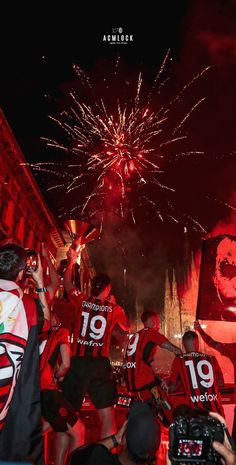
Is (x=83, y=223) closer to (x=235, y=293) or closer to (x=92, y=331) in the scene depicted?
(x=92, y=331)

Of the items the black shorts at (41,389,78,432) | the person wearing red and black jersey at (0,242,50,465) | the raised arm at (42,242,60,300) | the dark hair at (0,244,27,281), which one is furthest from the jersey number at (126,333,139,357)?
the dark hair at (0,244,27,281)

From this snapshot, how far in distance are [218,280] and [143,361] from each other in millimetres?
2411

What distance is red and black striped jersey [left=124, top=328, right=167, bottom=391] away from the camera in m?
5.40

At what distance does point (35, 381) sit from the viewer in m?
2.94

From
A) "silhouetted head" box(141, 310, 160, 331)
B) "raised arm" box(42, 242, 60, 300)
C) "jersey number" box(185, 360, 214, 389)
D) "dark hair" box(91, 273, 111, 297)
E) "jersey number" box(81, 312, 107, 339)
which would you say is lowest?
"jersey number" box(185, 360, 214, 389)

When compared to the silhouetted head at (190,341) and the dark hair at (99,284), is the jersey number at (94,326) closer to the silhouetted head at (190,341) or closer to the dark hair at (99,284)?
the dark hair at (99,284)

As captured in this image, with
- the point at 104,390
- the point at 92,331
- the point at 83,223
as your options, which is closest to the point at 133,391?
the point at 104,390

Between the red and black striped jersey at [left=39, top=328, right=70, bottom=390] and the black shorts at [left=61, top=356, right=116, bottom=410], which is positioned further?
the black shorts at [left=61, top=356, right=116, bottom=410]

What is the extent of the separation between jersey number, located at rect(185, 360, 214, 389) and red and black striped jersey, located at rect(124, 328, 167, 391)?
0.56 metres

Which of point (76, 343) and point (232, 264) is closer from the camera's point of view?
point (76, 343)

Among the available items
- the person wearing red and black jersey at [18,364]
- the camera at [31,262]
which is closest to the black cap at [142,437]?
the person wearing red and black jersey at [18,364]

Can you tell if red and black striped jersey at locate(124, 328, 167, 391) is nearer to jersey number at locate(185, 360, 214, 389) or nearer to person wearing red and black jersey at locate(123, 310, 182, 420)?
person wearing red and black jersey at locate(123, 310, 182, 420)

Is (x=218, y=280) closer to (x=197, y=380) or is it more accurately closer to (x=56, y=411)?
(x=197, y=380)

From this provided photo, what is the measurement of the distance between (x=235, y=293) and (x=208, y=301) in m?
0.50
